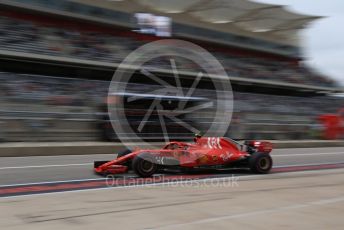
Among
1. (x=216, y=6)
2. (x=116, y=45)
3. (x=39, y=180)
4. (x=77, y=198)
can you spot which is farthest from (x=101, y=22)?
(x=77, y=198)

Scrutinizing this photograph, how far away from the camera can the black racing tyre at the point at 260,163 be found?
1181cm

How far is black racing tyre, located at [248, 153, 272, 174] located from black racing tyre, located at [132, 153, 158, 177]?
8.39 ft

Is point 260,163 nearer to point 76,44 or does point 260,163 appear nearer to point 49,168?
point 49,168

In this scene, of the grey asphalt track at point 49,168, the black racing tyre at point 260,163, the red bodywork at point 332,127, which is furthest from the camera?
the red bodywork at point 332,127

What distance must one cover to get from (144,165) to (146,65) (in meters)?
22.5

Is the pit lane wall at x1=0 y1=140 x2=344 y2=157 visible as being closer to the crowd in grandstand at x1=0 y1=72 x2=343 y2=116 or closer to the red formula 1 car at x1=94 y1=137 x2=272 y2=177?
the crowd in grandstand at x1=0 y1=72 x2=343 y2=116

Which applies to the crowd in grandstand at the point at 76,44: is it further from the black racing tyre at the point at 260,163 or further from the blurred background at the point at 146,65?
the black racing tyre at the point at 260,163

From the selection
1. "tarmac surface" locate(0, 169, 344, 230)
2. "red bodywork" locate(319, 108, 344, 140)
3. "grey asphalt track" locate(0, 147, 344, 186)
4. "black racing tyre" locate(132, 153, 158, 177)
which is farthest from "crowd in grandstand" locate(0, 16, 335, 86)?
"tarmac surface" locate(0, 169, 344, 230)

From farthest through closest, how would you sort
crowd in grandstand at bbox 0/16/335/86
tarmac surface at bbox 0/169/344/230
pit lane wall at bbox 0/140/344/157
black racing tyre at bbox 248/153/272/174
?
crowd in grandstand at bbox 0/16/335/86 < pit lane wall at bbox 0/140/344/157 < black racing tyre at bbox 248/153/272/174 < tarmac surface at bbox 0/169/344/230

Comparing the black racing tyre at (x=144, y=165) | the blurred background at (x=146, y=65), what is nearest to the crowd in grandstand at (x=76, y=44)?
the blurred background at (x=146, y=65)

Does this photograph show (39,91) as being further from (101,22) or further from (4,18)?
(101,22)

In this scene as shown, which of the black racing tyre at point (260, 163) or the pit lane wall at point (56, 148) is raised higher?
the black racing tyre at point (260, 163)

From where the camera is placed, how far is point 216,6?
4034 cm

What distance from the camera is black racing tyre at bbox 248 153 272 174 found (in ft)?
38.8
